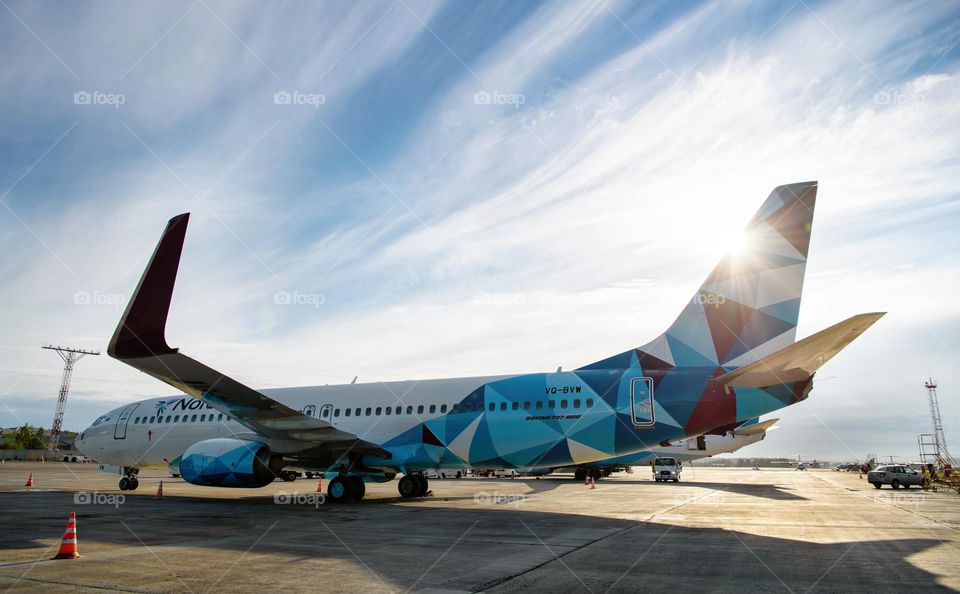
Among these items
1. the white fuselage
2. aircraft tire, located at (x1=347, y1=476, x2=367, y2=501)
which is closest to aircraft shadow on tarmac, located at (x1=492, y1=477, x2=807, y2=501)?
the white fuselage

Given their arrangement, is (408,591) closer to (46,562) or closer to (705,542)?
(46,562)

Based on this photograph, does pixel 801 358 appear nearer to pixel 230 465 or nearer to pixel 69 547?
pixel 69 547

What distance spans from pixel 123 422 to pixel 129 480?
2.17 meters

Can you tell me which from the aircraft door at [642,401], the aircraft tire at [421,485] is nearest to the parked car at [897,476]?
the aircraft door at [642,401]

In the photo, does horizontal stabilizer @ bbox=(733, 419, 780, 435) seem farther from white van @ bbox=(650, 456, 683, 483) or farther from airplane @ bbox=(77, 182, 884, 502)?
airplane @ bbox=(77, 182, 884, 502)

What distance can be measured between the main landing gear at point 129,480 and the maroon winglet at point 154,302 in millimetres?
12444

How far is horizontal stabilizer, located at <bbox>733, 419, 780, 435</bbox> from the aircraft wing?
23452mm

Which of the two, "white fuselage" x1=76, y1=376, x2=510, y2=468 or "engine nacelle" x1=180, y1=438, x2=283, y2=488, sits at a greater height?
"white fuselage" x1=76, y1=376, x2=510, y2=468

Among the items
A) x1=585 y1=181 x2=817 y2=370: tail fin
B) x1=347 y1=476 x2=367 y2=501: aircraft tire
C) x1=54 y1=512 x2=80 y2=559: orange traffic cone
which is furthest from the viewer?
x1=347 y1=476 x2=367 y2=501: aircraft tire

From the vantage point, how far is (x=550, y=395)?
16.1m

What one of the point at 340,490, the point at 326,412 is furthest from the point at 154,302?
the point at 326,412

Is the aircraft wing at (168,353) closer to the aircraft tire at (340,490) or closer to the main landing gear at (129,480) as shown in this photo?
the aircraft tire at (340,490)

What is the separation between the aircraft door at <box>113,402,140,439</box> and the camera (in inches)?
890

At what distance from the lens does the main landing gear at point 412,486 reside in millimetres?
20234
